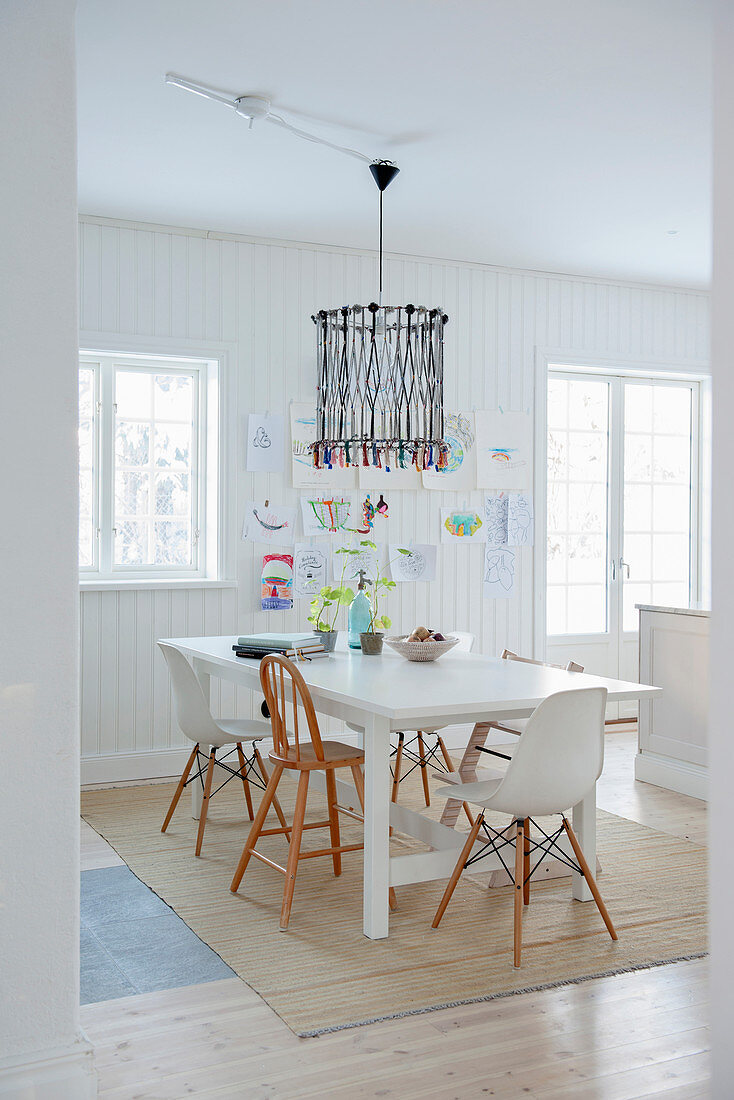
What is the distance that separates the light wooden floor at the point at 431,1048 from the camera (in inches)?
85.4

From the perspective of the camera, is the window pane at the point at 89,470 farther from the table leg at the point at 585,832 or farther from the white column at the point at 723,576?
the white column at the point at 723,576

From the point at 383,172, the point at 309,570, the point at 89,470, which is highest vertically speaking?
the point at 383,172

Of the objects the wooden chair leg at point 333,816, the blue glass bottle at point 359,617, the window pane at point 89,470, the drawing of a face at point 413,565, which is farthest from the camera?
the drawing of a face at point 413,565

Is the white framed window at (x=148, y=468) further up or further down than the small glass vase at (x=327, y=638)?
further up

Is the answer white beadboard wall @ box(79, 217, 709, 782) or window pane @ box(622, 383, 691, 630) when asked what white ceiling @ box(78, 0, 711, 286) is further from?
window pane @ box(622, 383, 691, 630)

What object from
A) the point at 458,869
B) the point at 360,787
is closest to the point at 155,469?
the point at 360,787

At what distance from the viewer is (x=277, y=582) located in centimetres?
514

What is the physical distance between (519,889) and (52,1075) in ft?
4.35

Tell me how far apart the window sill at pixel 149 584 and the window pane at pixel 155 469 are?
96mm

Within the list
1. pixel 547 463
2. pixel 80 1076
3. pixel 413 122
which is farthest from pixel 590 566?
pixel 80 1076

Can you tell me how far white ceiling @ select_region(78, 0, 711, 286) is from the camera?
2.87 m

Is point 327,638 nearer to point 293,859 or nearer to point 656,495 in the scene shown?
point 293,859

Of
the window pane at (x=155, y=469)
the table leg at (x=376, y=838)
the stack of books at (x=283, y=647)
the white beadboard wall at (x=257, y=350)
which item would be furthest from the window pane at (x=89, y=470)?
the table leg at (x=376, y=838)

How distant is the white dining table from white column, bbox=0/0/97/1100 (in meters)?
0.99
